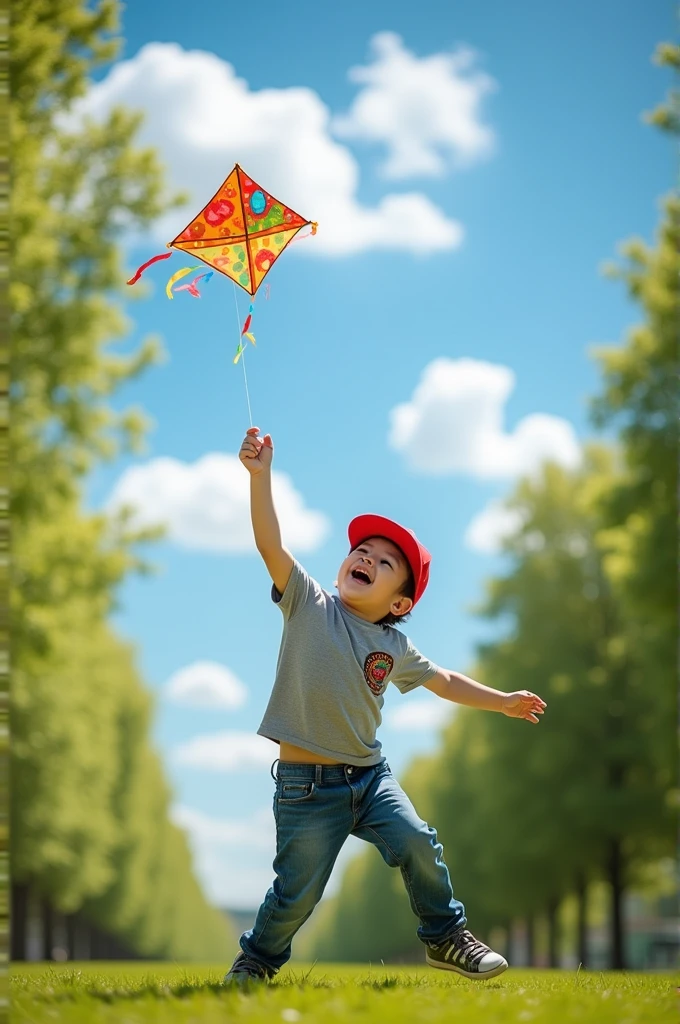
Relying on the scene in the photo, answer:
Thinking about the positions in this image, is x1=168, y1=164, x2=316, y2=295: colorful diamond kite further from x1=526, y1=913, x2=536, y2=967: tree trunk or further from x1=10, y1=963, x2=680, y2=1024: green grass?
x1=526, y1=913, x2=536, y2=967: tree trunk

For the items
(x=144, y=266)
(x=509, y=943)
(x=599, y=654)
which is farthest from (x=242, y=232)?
(x=509, y=943)

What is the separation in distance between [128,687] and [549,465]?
623 inches

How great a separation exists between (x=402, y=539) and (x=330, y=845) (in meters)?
1.17

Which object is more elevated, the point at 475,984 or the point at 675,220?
the point at 675,220

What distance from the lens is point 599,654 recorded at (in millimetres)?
19047

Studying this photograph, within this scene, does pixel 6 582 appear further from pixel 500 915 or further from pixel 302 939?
pixel 302 939

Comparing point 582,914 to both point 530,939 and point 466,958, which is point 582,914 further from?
point 466,958

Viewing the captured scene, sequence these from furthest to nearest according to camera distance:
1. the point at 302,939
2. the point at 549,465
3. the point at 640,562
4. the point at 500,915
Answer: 1. the point at 302,939
2. the point at 500,915
3. the point at 549,465
4. the point at 640,562

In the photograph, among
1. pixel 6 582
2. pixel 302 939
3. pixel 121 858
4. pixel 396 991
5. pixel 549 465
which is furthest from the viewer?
pixel 302 939

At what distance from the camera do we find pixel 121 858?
30.7 meters

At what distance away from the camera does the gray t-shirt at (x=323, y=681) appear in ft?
12.8

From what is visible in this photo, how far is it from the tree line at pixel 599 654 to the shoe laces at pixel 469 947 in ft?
29.2

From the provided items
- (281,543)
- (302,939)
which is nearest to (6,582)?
(281,543)

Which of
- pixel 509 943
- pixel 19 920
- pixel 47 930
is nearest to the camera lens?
pixel 19 920
